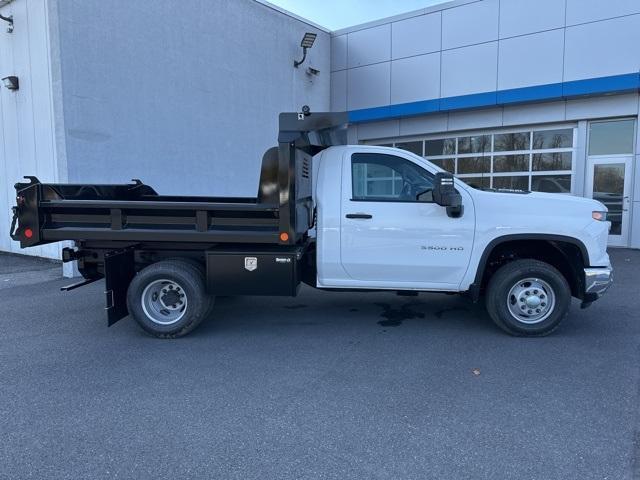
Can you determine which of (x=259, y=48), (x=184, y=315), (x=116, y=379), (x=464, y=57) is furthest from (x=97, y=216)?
(x=464, y=57)

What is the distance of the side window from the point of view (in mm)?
5375

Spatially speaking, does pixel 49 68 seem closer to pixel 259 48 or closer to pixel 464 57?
pixel 259 48

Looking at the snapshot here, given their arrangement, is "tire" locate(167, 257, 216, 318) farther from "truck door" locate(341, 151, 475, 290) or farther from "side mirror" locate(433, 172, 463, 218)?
"side mirror" locate(433, 172, 463, 218)

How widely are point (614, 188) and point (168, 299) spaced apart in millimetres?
11648

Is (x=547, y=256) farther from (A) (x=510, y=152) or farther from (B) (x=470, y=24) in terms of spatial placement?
(B) (x=470, y=24)

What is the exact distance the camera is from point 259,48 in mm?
13180

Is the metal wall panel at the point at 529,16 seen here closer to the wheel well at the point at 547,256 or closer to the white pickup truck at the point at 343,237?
the white pickup truck at the point at 343,237

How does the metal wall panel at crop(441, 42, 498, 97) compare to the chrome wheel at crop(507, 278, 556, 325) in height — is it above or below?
above

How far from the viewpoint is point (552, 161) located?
12.9 meters

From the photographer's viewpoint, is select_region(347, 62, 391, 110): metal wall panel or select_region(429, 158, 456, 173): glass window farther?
select_region(347, 62, 391, 110): metal wall panel

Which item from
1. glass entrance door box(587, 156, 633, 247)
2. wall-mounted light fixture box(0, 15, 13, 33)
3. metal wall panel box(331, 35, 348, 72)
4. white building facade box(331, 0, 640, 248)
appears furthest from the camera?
metal wall panel box(331, 35, 348, 72)

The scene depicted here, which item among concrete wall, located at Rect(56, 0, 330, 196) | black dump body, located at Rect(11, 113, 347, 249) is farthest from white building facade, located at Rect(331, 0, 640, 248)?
black dump body, located at Rect(11, 113, 347, 249)

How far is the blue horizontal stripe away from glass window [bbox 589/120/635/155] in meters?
0.90

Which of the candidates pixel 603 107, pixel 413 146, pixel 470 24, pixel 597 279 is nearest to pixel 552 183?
pixel 603 107
